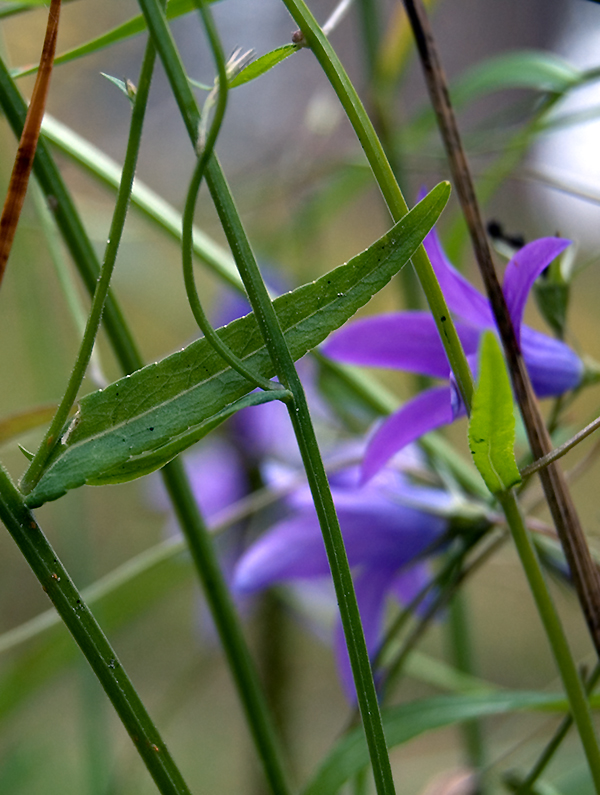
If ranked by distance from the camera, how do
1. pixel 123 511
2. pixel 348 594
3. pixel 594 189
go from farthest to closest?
pixel 123 511, pixel 594 189, pixel 348 594

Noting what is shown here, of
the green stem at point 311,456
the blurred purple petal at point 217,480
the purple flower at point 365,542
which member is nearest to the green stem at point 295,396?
the green stem at point 311,456

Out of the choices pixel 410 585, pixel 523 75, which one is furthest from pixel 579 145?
pixel 410 585

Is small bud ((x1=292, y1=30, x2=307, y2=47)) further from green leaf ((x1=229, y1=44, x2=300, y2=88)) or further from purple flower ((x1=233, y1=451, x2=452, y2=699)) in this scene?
purple flower ((x1=233, y1=451, x2=452, y2=699))

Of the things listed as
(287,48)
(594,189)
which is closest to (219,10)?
(594,189)

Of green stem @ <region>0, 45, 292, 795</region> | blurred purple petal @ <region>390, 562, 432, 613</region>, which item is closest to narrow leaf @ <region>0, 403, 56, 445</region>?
green stem @ <region>0, 45, 292, 795</region>

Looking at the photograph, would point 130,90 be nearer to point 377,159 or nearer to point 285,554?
point 377,159

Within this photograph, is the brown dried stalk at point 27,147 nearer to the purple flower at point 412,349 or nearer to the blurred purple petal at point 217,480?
the purple flower at point 412,349

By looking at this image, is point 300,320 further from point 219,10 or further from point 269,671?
point 219,10
